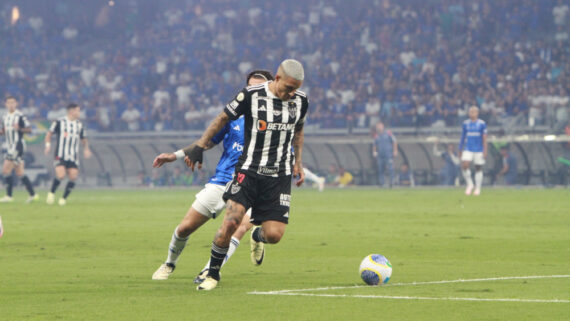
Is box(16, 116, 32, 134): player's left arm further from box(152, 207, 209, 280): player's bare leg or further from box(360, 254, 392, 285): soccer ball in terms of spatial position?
box(360, 254, 392, 285): soccer ball

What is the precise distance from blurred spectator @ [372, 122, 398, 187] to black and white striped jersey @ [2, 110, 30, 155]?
12.9m

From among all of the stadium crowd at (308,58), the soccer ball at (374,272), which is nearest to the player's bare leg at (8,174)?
the stadium crowd at (308,58)

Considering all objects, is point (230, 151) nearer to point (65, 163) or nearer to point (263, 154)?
point (263, 154)

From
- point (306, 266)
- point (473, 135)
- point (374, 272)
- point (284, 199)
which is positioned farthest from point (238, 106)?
point (473, 135)

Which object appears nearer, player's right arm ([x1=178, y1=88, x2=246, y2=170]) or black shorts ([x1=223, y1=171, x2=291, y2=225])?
player's right arm ([x1=178, y1=88, x2=246, y2=170])

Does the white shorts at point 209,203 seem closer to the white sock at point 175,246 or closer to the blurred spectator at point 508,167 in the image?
the white sock at point 175,246

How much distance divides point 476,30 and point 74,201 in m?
21.3

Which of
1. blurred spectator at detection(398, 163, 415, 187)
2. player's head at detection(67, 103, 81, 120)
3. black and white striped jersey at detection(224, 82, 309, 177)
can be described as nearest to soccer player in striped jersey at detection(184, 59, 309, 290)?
black and white striped jersey at detection(224, 82, 309, 177)

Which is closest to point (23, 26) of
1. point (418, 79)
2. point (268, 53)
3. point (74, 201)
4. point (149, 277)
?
point (268, 53)

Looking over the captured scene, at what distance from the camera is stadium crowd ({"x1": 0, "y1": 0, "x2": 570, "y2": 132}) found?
38.6 metres

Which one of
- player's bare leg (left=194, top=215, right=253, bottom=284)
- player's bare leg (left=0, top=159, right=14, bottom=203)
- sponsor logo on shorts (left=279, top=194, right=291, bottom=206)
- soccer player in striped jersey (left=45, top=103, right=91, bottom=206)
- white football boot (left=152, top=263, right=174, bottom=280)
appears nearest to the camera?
sponsor logo on shorts (left=279, top=194, right=291, bottom=206)

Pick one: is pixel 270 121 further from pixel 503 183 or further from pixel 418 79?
pixel 418 79

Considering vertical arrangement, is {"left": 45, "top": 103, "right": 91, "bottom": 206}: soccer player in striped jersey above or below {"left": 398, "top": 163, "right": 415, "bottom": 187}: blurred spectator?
above

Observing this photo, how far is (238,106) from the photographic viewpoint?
857 centimetres
